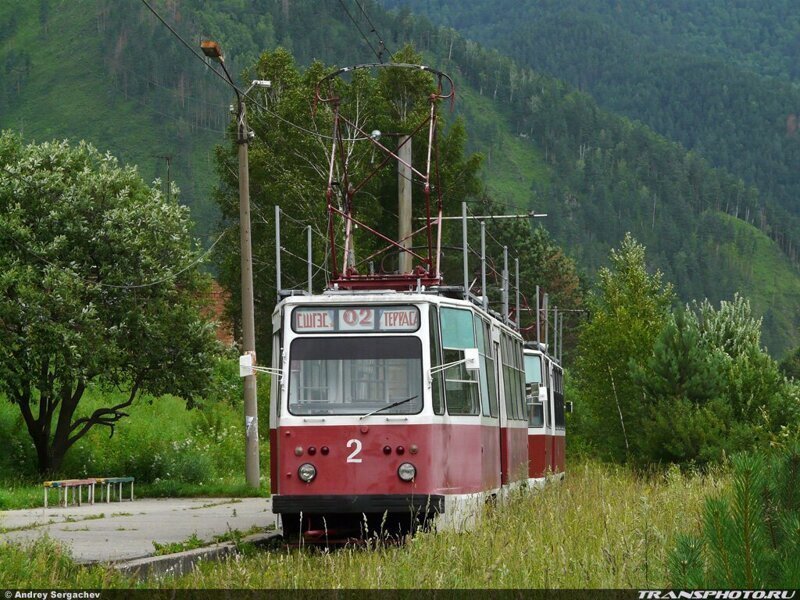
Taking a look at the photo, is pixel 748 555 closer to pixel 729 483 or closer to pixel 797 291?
pixel 729 483

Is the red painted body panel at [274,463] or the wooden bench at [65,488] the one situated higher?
the red painted body panel at [274,463]

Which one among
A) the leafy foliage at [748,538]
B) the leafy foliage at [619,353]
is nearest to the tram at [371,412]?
the leafy foliage at [748,538]

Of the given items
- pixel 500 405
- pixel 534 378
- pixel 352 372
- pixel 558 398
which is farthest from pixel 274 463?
pixel 558 398

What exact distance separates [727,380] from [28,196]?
48.3ft

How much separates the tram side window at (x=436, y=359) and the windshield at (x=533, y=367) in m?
11.5

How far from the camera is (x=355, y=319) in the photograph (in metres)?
15.5

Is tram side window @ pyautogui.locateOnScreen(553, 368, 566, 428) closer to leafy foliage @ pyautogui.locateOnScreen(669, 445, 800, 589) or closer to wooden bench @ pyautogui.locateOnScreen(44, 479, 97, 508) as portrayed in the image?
wooden bench @ pyautogui.locateOnScreen(44, 479, 97, 508)

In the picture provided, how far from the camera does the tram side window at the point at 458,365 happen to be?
15906mm

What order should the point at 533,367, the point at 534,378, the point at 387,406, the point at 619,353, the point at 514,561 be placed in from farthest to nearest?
the point at 619,353 < the point at 533,367 < the point at 534,378 < the point at 387,406 < the point at 514,561

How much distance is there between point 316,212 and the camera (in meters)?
50.5

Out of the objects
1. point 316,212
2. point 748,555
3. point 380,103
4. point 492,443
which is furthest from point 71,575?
point 380,103

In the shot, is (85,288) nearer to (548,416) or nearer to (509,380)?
(548,416)

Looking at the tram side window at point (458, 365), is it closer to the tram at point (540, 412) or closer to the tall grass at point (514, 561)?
the tall grass at point (514, 561)

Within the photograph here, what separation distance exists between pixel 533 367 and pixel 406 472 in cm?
1275
